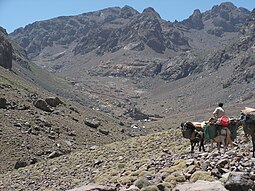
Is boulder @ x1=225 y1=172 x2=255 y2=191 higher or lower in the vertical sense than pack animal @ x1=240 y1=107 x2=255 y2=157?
lower

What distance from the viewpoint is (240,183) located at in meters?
12.4

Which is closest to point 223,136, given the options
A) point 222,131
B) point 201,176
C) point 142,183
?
point 222,131

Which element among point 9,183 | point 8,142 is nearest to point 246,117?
point 9,183

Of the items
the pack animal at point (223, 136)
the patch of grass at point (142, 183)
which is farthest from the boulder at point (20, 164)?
the patch of grass at point (142, 183)

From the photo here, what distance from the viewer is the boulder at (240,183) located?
1234 centimetres

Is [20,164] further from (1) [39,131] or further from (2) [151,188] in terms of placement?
(2) [151,188]

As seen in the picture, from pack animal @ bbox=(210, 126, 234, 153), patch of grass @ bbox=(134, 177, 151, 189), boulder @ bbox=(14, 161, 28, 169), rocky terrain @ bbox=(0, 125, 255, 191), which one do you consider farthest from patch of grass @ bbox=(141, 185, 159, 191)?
boulder @ bbox=(14, 161, 28, 169)

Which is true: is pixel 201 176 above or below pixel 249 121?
below

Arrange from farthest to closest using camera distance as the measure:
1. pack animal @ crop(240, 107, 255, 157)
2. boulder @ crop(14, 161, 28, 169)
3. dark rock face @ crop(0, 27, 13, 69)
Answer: dark rock face @ crop(0, 27, 13, 69) → boulder @ crop(14, 161, 28, 169) → pack animal @ crop(240, 107, 255, 157)

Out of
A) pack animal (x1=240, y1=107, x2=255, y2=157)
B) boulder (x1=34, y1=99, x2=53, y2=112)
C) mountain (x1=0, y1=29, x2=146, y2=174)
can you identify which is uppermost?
pack animal (x1=240, y1=107, x2=255, y2=157)

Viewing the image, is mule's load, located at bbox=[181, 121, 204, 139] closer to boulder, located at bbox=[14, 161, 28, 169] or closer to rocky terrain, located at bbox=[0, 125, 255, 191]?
rocky terrain, located at bbox=[0, 125, 255, 191]

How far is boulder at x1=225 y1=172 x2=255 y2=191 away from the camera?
1234 cm

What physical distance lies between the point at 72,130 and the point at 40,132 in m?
5.76

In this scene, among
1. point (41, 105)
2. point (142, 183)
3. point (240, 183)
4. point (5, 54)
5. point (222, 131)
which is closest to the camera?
point (240, 183)
